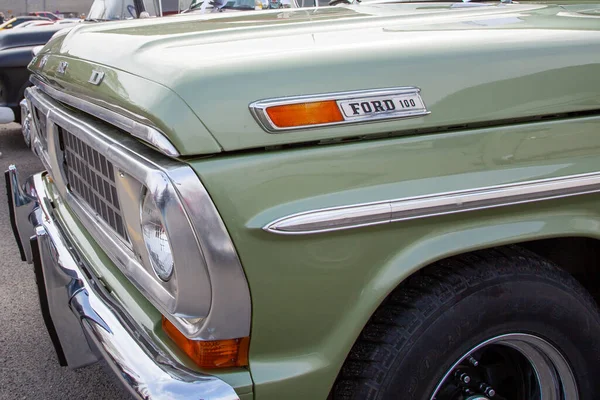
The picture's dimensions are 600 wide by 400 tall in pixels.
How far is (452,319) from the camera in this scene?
145 cm

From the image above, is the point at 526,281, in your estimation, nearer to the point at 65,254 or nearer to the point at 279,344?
the point at 279,344

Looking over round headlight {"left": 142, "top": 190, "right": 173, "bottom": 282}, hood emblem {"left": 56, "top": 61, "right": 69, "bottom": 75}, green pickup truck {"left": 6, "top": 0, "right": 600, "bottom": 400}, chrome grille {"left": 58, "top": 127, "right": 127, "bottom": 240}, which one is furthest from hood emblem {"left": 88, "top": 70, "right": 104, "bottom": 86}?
round headlight {"left": 142, "top": 190, "right": 173, "bottom": 282}

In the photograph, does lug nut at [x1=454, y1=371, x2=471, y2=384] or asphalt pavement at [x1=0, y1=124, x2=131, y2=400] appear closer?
lug nut at [x1=454, y1=371, x2=471, y2=384]

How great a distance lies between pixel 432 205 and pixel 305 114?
36 cm

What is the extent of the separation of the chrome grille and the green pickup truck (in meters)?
0.03

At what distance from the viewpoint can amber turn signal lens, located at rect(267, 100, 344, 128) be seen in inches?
50.1

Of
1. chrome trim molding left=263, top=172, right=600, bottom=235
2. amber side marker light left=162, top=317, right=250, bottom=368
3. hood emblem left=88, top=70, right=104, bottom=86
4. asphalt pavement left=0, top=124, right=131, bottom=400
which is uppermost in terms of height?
hood emblem left=88, top=70, right=104, bottom=86

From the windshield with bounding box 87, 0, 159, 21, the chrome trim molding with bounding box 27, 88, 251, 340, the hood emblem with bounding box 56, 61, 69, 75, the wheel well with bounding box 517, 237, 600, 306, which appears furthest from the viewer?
the windshield with bounding box 87, 0, 159, 21

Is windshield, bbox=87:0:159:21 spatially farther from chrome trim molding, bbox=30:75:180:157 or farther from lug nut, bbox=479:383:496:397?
lug nut, bbox=479:383:496:397

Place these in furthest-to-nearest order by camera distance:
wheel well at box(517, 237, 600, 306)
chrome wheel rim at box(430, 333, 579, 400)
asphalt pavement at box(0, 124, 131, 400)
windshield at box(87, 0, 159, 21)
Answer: windshield at box(87, 0, 159, 21) < asphalt pavement at box(0, 124, 131, 400) < wheel well at box(517, 237, 600, 306) < chrome wheel rim at box(430, 333, 579, 400)

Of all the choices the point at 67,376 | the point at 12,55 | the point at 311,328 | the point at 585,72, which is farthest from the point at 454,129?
the point at 12,55

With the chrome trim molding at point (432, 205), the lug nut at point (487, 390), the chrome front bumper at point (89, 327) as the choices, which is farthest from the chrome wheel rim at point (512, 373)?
the chrome front bumper at point (89, 327)

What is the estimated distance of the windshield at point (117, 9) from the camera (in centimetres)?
678

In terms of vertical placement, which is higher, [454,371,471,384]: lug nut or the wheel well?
the wheel well
